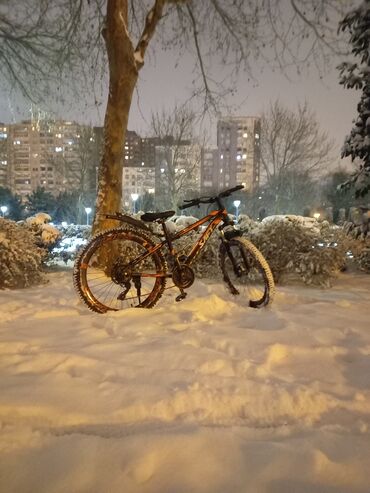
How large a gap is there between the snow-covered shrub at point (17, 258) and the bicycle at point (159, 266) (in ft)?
4.46

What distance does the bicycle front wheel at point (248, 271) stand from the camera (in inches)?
161

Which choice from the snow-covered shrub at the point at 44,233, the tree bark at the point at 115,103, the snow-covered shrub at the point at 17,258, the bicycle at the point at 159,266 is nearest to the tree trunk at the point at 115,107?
the tree bark at the point at 115,103

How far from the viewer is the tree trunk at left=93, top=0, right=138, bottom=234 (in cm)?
646

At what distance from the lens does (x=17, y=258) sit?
17.9ft

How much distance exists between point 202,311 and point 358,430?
2.07 metres

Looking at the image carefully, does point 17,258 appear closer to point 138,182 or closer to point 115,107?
point 115,107

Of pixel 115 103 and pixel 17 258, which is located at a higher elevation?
pixel 115 103

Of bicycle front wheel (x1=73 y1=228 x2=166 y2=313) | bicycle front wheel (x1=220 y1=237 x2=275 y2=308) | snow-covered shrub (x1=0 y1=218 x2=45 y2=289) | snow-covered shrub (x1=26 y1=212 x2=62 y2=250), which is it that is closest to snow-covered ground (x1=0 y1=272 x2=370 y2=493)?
bicycle front wheel (x1=73 y1=228 x2=166 y2=313)

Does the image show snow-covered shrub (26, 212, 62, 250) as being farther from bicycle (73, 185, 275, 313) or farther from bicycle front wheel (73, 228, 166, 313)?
bicycle front wheel (73, 228, 166, 313)

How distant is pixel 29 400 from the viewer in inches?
77.2

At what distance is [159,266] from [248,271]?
0.99 m

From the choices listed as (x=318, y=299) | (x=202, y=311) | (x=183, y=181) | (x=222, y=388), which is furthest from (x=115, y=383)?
(x=183, y=181)

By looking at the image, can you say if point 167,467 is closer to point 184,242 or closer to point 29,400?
point 29,400

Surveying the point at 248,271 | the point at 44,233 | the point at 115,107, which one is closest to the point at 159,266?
the point at 248,271
